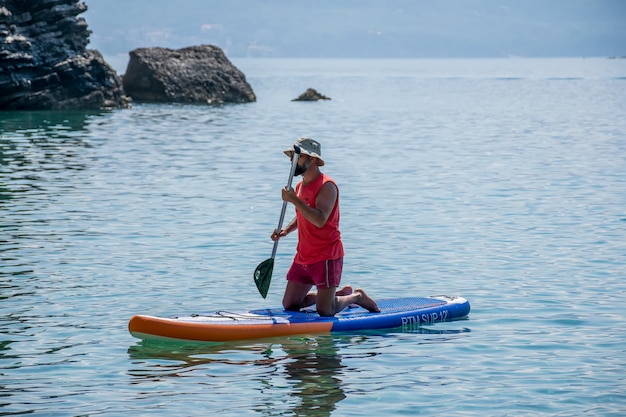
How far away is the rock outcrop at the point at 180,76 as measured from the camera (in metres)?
53.1

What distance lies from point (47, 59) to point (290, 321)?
3691cm

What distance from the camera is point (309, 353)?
10.9 metres

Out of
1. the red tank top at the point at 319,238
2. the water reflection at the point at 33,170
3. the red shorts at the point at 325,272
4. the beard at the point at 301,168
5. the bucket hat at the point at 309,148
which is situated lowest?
the water reflection at the point at 33,170

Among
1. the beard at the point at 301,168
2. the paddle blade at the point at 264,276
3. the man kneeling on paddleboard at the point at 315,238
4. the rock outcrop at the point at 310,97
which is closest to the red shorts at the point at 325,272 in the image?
the man kneeling on paddleboard at the point at 315,238

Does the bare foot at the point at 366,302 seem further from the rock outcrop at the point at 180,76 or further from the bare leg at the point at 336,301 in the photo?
the rock outcrop at the point at 180,76

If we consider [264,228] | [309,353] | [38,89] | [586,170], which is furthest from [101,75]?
[309,353]

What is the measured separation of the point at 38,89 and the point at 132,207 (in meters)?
27.0

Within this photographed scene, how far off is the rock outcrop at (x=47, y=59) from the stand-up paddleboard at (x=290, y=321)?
34908mm

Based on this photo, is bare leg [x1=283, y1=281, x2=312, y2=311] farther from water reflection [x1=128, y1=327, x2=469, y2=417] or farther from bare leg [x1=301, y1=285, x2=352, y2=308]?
water reflection [x1=128, y1=327, x2=469, y2=417]

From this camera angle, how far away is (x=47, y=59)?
4569 cm

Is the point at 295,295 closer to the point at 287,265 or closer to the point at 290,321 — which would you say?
the point at 290,321

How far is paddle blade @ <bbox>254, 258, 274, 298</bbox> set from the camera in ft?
39.7

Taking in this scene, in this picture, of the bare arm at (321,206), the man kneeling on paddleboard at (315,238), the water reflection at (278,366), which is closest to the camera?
the water reflection at (278,366)

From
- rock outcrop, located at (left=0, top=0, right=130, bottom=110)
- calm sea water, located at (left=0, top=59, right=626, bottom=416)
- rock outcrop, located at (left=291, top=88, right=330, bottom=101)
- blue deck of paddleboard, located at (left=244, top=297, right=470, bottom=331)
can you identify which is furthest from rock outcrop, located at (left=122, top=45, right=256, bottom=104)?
blue deck of paddleboard, located at (left=244, top=297, right=470, bottom=331)
